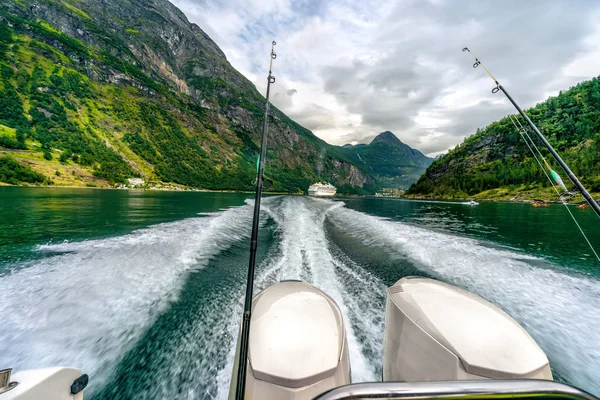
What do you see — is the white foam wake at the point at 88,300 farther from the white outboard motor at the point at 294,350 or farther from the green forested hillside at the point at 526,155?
the green forested hillside at the point at 526,155

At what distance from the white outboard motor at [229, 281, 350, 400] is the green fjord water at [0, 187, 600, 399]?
1.28 metres

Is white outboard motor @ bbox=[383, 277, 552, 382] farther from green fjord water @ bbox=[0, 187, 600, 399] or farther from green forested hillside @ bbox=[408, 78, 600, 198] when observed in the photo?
green forested hillside @ bbox=[408, 78, 600, 198]

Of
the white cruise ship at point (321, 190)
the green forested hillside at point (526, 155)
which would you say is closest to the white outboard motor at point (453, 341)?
the green forested hillside at point (526, 155)

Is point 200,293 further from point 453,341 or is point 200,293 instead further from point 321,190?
point 321,190

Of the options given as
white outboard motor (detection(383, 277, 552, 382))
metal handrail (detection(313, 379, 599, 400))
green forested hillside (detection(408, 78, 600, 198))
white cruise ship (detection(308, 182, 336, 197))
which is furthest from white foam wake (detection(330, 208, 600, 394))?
white cruise ship (detection(308, 182, 336, 197))

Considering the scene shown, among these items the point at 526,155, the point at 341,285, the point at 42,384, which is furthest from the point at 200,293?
the point at 526,155

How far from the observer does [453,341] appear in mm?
2109

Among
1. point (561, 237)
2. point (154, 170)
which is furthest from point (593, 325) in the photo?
point (154, 170)

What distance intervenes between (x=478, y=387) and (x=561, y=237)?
641 inches

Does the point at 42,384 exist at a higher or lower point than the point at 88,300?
higher

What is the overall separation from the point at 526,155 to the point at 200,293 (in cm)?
12522

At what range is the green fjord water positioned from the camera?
121 inches

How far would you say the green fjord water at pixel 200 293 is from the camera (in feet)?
10.1

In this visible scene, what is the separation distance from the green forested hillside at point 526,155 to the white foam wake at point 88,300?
3258 inches
